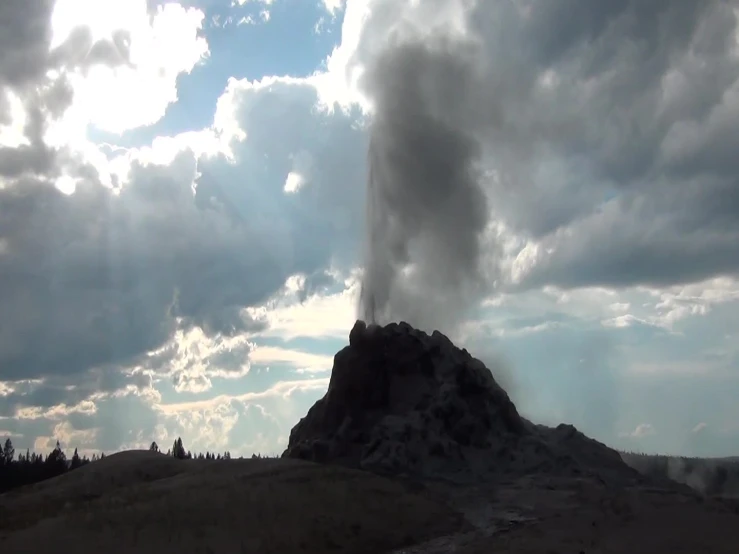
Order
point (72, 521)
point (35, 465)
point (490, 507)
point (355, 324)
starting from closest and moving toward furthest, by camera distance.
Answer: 1. point (72, 521)
2. point (490, 507)
3. point (355, 324)
4. point (35, 465)

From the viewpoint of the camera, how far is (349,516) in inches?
1309

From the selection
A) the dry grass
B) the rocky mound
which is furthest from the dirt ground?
the rocky mound

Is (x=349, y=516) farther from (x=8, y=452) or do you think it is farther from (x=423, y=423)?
(x=8, y=452)

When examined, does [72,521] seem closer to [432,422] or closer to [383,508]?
[383,508]

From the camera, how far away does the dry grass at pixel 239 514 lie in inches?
1137

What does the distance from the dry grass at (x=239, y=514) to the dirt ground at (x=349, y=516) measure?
0.26 feet

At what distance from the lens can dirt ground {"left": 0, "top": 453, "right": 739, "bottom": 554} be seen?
95.5ft

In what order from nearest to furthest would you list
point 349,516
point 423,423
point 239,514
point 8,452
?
point 239,514 < point 349,516 < point 423,423 < point 8,452

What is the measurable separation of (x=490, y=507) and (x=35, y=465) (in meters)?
102

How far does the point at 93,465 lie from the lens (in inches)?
1975

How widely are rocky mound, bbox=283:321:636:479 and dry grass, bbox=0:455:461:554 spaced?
603 centimetres

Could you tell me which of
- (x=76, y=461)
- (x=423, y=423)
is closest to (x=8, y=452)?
(x=76, y=461)

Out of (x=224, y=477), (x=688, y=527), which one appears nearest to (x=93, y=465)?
(x=224, y=477)

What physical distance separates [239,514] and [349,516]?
200 inches
